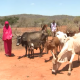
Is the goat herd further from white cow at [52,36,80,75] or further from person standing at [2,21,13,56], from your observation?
person standing at [2,21,13,56]

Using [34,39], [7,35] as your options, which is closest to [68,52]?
[34,39]

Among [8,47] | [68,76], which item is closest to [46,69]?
[68,76]

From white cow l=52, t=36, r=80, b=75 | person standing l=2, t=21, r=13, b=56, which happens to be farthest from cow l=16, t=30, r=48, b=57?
white cow l=52, t=36, r=80, b=75

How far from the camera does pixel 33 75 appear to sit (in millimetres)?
6238

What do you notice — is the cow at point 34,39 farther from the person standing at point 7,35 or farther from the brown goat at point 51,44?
the brown goat at point 51,44

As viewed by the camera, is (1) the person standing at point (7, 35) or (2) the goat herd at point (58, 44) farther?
(1) the person standing at point (7, 35)

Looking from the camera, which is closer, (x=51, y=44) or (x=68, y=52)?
(x=68, y=52)

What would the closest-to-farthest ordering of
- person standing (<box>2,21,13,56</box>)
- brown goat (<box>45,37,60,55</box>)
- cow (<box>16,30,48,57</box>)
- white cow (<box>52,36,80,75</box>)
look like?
1. white cow (<box>52,36,80,75</box>)
2. brown goat (<box>45,37,60,55</box>)
3. cow (<box>16,30,48,57</box>)
4. person standing (<box>2,21,13,56</box>)

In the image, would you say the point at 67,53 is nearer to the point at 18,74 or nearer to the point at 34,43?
the point at 18,74

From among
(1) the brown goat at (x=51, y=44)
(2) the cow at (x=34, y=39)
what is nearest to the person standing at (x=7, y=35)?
(2) the cow at (x=34, y=39)

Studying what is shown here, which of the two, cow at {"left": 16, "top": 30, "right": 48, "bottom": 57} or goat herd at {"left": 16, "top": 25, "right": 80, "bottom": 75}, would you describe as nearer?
goat herd at {"left": 16, "top": 25, "right": 80, "bottom": 75}

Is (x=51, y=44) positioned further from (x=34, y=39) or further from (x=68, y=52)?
(x=34, y=39)

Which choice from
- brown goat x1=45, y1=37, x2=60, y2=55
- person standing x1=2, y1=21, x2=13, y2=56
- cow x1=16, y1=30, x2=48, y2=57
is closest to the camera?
brown goat x1=45, y1=37, x2=60, y2=55

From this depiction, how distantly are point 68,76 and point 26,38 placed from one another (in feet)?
14.3
